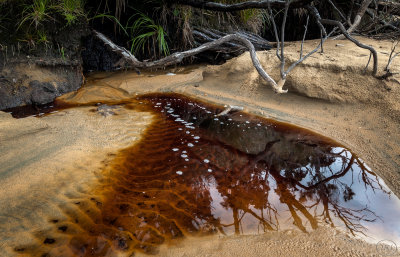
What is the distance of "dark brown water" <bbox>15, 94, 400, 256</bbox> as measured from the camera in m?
1.91

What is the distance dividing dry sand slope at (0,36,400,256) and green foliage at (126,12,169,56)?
20.1 inches

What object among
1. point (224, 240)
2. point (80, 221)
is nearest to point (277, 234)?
point (224, 240)

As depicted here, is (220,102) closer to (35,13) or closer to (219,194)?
(219,194)

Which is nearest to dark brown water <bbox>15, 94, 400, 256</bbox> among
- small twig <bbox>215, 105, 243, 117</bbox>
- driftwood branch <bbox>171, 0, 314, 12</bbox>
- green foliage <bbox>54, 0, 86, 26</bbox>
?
small twig <bbox>215, 105, 243, 117</bbox>

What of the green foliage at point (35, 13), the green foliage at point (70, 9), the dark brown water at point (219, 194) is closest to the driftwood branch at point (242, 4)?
the green foliage at point (70, 9)

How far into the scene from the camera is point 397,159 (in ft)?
9.05

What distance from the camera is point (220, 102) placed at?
4242mm

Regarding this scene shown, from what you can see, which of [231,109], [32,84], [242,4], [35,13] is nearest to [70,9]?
[35,13]

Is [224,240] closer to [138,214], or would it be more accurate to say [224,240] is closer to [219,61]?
[138,214]

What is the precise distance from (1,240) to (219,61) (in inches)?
185

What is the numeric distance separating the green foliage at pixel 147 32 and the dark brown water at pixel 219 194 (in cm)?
210

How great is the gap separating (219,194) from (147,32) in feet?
12.4

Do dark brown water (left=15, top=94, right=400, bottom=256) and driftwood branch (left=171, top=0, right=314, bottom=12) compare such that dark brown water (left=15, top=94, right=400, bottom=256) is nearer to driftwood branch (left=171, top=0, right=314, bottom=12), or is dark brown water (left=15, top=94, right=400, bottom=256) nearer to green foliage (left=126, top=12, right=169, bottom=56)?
driftwood branch (left=171, top=0, right=314, bottom=12)

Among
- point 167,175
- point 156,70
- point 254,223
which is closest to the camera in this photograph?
point 254,223
